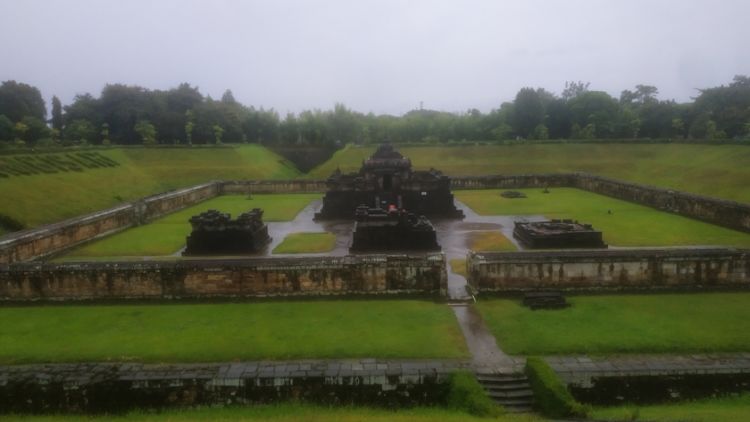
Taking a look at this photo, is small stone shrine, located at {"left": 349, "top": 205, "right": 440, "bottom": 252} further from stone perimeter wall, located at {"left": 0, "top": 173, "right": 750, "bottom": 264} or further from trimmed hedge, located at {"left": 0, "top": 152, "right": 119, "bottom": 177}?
trimmed hedge, located at {"left": 0, "top": 152, "right": 119, "bottom": 177}

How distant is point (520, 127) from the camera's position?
176 ft

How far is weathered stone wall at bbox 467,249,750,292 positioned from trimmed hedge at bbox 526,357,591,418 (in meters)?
4.22

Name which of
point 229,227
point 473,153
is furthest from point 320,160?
point 229,227

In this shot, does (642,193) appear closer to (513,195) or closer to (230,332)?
(513,195)

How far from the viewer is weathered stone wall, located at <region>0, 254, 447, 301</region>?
A: 39.8 ft

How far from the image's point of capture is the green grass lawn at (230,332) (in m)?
9.02

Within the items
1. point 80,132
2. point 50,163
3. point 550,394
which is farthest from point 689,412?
point 80,132

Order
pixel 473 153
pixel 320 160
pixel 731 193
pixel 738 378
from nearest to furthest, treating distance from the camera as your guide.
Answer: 1. pixel 738 378
2. pixel 731 193
3. pixel 473 153
4. pixel 320 160

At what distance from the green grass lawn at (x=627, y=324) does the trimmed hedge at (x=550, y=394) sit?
108 cm

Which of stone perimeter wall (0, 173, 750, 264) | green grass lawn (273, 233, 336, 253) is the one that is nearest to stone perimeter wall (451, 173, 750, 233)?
stone perimeter wall (0, 173, 750, 264)

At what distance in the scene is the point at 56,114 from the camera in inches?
2392

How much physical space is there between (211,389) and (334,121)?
172 ft

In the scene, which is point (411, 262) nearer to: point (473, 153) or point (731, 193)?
point (731, 193)

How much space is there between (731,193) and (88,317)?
2680cm
